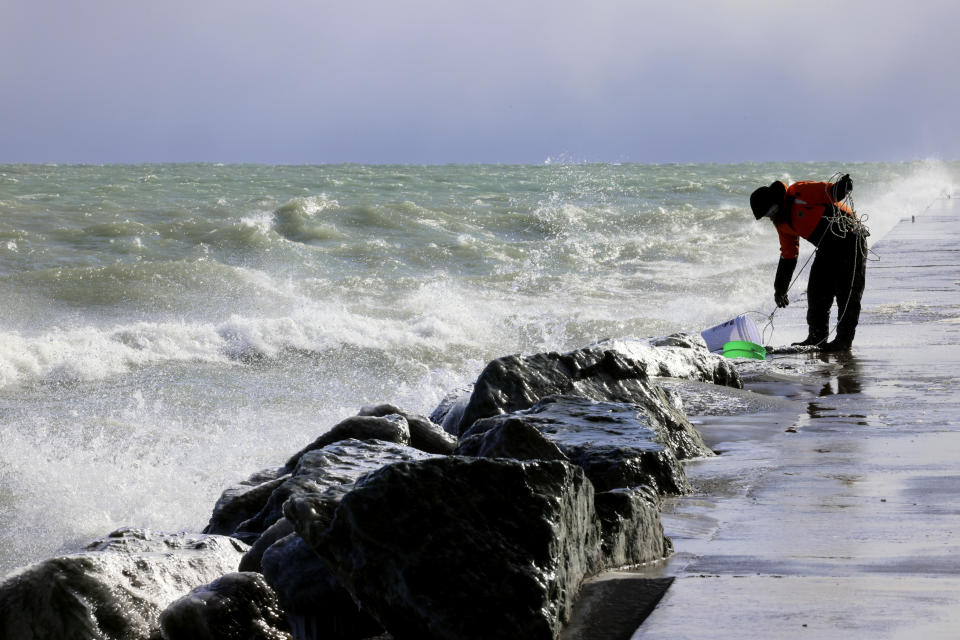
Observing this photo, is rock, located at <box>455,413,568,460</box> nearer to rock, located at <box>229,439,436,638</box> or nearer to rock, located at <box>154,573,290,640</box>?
rock, located at <box>229,439,436,638</box>

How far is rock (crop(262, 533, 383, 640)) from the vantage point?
3027 millimetres

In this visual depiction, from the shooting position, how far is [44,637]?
3035mm

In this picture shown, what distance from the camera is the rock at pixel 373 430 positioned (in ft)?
16.5

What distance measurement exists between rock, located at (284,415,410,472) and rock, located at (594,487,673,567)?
1.80 m

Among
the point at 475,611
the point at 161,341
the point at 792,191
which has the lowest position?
the point at 161,341

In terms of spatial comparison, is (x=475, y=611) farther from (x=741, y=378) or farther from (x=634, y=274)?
(x=634, y=274)

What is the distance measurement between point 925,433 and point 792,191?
11.4 ft

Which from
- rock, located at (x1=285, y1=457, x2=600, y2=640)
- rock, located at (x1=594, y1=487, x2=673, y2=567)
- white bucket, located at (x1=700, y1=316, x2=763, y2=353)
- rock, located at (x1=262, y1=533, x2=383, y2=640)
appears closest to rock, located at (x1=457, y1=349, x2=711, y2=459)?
rock, located at (x1=594, y1=487, x2=673, y2=567)

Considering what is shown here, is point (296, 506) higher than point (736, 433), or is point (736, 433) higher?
point (296, 506)

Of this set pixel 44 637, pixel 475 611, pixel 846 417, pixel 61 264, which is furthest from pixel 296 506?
pixel 61 264

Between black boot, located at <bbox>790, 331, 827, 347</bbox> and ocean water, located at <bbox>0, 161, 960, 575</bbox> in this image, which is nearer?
ocean water, located at <bbox>0, 161, 960, 575</bbox>

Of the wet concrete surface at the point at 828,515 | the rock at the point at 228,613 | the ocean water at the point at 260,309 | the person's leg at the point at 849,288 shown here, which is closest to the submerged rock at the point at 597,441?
the wet concrete surface at the point at 828,515

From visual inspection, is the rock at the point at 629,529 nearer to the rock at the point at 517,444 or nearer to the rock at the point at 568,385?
the rock at the point at 517,444

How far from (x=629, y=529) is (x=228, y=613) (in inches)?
47.5
